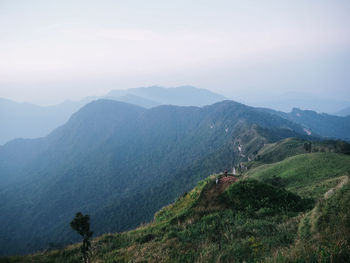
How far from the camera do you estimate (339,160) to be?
4084cm

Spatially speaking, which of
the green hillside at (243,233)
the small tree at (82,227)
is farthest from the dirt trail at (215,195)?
the small tree at (82,227)

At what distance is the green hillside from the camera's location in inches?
280

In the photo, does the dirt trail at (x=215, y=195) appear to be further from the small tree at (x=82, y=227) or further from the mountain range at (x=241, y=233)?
the small tree at (x=82, y=227)

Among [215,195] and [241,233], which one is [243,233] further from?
[215,195]

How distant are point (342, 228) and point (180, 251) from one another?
6537 mm

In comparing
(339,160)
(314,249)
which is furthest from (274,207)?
(339,160)

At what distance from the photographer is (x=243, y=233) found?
35.3 feet

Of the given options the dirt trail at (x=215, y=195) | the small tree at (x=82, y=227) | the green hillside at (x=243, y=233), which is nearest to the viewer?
the green hillside at (x=243, y=233)

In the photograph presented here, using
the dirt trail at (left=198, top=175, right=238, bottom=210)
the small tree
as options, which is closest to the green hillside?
the dirt trail at (left=198, top=175, right=238, bottom=210)

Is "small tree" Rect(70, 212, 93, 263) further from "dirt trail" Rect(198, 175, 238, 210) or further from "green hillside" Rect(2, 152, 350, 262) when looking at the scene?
"dirt trail" Rect(198, 175, 238, 210)

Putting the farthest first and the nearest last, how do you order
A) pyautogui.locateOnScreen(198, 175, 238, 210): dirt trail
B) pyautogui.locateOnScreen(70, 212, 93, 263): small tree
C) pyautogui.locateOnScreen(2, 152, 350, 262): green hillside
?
1. pyautogui.locateOnScreen(198, 175, 238, 210): dirt trail
2. pyautogui.locateOnScreen(70, 212, 93, 263): small tree
3. pyautogui.locateOnScreen(2, 152, 350, 262): green hillside

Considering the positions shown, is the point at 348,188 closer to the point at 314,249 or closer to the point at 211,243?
the point at 314,249

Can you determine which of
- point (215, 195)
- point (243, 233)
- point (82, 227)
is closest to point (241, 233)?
point (243, 233)

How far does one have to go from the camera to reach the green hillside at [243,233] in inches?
280
